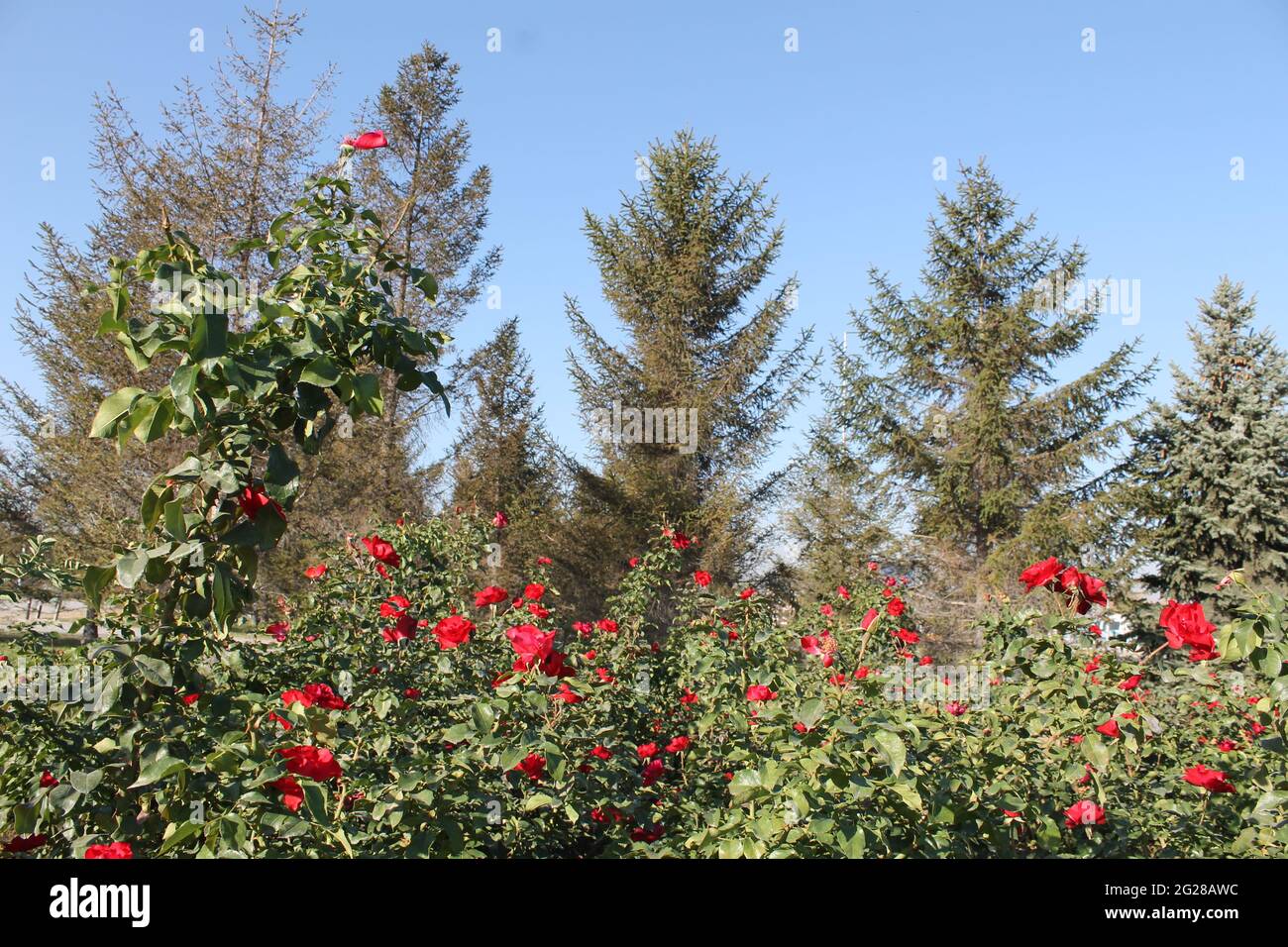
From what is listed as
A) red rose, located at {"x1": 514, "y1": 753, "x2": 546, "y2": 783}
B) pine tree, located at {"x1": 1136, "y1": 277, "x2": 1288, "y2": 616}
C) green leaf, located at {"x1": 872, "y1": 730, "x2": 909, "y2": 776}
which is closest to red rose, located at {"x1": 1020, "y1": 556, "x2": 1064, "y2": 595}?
green leaf, located at {"x1": 872, "y1": 730, "x2": 909, "y2": 776}

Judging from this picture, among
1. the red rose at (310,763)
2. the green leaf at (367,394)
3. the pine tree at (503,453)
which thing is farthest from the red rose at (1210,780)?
the pine tree at (503,453)

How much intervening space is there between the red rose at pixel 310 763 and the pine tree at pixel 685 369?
463 inches

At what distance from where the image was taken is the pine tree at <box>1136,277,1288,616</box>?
35.4 feet

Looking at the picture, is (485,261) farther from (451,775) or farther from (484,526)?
(451,775)

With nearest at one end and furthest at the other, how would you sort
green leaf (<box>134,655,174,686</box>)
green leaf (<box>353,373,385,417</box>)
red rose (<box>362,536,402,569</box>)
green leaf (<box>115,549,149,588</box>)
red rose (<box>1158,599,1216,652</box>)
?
green leaf (<box>115,549,149,588</box>) < green leaf (<box>134,655,174,686</box>) < green leaf (<box>353,373,385,417</box>) < red rose (<box>1158,599,1216,652</box>) < red rose (<box>362,536,402,569</box>)

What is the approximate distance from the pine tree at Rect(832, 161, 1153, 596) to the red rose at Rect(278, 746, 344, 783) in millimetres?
12409

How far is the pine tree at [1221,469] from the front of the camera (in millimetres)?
10781

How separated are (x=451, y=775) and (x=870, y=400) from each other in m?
13.3

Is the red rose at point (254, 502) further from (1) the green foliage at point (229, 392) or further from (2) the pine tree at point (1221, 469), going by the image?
(2) the pine tree at point (1221, 469)

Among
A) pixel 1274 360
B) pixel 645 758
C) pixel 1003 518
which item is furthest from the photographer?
pixel 1003 518

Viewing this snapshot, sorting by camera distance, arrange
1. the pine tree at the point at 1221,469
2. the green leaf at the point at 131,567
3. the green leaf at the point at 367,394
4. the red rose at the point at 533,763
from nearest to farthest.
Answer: the green leaf at the point at 131,567 < the green leaf at the point at 367,394 < the red rose at the point at 533,763 < the pine tree at the point at 1221,469

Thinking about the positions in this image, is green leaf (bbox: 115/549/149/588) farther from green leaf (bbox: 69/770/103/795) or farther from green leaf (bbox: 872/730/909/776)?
green leaf (bbox: 872/730/909/776)

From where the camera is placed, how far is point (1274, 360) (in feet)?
37.7
